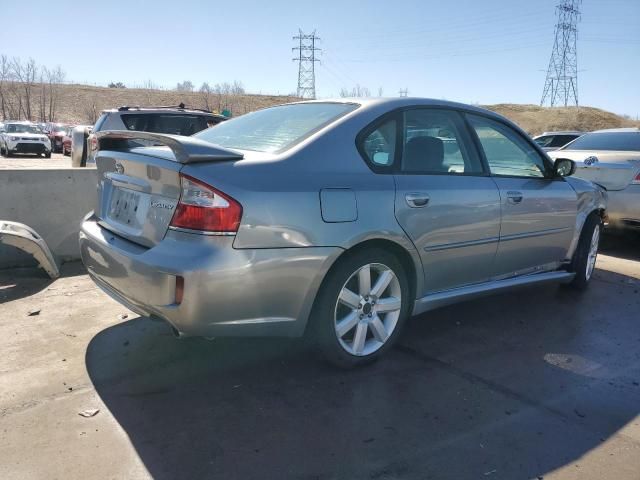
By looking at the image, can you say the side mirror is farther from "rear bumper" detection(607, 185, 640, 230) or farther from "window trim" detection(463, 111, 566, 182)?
"rear bumper" detection(607, 185, 640, 230)

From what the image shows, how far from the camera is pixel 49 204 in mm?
5605

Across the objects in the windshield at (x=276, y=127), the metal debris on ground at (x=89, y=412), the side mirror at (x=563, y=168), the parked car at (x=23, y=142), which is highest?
the parked car at (x=23, y=142)

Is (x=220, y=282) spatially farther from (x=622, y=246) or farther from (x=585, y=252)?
(x=622, y=246)

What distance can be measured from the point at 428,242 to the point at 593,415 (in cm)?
137

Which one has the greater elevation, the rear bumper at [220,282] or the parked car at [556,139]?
the parked car at [556,139]

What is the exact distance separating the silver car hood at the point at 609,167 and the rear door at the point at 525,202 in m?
2.70

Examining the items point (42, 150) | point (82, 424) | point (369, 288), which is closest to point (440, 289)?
point (369, 288)

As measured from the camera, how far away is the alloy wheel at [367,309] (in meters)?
3.30

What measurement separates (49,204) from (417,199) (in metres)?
4.04

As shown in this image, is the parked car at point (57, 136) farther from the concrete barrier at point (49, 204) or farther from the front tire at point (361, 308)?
the front tire at point (361, 308)

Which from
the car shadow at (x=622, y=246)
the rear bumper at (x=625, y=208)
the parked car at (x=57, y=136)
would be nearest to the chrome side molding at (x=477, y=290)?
the rear bumper at (x=625, y=208)

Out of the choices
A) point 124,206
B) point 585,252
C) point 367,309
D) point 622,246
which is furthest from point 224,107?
point 367,309

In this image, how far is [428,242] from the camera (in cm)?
356

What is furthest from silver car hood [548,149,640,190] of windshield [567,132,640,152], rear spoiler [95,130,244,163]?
rear spoiler [95,130,244,163]
